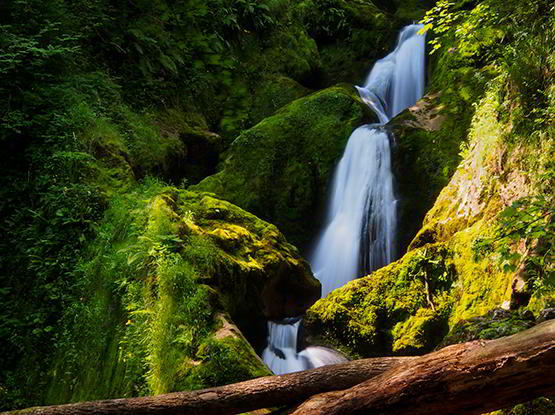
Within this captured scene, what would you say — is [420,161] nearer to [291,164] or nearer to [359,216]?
[359,216]

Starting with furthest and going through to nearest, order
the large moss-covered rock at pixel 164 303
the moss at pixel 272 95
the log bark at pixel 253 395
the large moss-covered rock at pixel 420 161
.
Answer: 1. the moss at pixel 272 95
2. the large moss-covered rock at pixel 420 161
3. the large moss-covered rock at pixel 164 303
4. the log bark at pixel 253 395

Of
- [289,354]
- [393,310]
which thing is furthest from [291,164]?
[393,310]

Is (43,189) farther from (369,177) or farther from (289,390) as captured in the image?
(369,177)

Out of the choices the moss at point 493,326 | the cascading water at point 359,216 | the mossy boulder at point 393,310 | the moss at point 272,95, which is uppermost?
the moss at point 272,95

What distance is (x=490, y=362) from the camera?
1996 millimetres

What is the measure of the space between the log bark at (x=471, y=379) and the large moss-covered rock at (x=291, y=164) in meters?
8.17

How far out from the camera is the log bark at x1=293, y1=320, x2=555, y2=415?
6.26ft

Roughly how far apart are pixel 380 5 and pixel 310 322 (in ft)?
61.2

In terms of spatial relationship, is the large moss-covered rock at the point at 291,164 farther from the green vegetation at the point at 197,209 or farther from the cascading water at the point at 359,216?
the cascading water at the point at 359,216

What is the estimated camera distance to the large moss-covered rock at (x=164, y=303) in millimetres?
3689

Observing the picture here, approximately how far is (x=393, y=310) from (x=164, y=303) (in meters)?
2.99

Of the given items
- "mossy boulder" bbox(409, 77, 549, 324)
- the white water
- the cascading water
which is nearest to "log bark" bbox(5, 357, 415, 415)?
"mossy boulder" bbox(409, 77, 549, 324)

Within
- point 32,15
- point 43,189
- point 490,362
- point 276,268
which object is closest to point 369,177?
point 276,268

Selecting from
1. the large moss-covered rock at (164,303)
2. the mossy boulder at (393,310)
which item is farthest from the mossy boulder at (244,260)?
the mossy boulder at (393,310)
